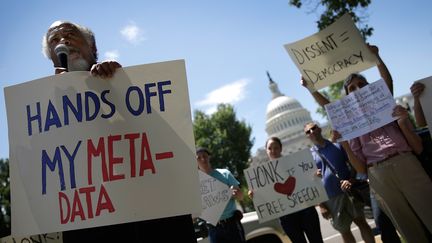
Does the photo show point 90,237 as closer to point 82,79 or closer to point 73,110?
point 73,110

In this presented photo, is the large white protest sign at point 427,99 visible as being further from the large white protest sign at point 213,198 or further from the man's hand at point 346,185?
the large white protest sign at point 213,198

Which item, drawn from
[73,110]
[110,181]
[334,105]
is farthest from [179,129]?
[334,105]

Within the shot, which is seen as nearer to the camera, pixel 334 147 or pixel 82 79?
pixel 82 79

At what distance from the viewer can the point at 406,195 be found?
2.87 metres

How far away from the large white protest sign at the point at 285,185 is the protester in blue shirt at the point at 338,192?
14cm

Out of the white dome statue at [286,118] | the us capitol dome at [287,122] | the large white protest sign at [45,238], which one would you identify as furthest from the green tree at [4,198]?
the white dome statue at [286,118]

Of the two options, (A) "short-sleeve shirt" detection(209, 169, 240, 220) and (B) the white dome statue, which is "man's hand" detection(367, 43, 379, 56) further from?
(B) the white dome statue

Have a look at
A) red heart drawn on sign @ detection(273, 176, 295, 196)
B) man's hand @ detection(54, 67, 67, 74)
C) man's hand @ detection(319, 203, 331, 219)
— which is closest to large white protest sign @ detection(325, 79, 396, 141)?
red heart drawn on sign @ detection(273, 176, 295, 196)

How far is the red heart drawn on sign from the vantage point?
4.53 metres

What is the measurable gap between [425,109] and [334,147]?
171 cm

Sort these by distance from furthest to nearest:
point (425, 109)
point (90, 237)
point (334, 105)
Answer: point (334, 105) < point (425, 109) < point (90, 237)

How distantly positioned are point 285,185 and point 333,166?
656 millimetres

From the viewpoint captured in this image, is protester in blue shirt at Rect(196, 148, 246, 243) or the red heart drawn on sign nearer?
protester in blue shirt at Rect(196, 148, 246, 243)

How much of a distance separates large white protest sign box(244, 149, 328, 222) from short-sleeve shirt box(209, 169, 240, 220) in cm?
31
